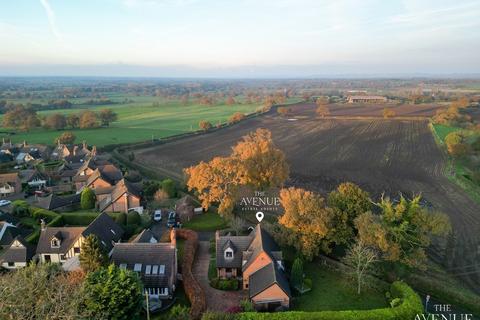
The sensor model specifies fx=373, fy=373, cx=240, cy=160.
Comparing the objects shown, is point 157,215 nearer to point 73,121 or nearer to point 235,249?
point 235,249

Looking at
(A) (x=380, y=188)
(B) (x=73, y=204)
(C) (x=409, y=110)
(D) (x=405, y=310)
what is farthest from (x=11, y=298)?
(C) (x=409, y=110)

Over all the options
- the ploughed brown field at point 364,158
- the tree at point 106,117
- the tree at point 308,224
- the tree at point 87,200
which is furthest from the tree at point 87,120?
the tree at point 308,224

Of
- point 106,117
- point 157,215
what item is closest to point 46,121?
point 106,117

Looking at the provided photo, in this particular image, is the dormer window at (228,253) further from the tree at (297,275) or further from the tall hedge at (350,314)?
the tall hedge at (350,314)

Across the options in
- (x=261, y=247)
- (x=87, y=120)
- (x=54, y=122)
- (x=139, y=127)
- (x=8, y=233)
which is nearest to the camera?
(x=261, y=247)

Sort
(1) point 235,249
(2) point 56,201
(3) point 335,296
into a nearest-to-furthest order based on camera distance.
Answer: (3) point 335,296 < (1) point 235,249 < (2) point 56,201

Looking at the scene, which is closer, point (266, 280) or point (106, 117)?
point (266, 280)

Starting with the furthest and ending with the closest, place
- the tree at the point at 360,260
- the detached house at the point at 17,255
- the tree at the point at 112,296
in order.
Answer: the detached house at the point at 17,255, the tree at the point at 360,260, the tree at the point at 112,296
